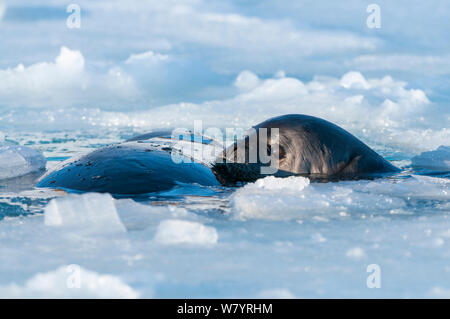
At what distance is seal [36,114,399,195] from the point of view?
4.57 metres

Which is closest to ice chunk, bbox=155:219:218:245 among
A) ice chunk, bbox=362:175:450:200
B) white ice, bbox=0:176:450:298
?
white ice, bbox=0:176:450:298

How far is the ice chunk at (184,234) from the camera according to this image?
8.71ft

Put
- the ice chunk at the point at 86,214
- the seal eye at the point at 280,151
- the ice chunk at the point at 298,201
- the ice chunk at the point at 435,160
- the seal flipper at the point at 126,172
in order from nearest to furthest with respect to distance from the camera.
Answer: the ice chunk at the point at 86,214
the ice chunk at the point at 298,201
the seal flipper at the point at 126,172
the seal eye at the point at 280,151
the ice chunk at the point at 435,160

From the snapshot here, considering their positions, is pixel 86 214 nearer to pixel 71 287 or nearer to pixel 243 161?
pixel 71 287

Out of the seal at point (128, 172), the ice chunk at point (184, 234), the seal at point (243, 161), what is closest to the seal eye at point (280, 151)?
the seal at point (243, 161)

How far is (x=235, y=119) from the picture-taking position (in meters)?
31.6

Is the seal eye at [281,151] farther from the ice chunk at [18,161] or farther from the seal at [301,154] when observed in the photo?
the ice chunk at [18,161]

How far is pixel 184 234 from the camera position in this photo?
268 centimetres

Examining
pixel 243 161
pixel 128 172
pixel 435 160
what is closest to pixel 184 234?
pixel 128 172

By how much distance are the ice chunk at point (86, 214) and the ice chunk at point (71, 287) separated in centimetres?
71

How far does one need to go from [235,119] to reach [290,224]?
28655 millimetres

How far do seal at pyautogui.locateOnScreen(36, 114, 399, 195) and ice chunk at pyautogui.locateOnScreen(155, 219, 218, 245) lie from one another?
5.66ft
